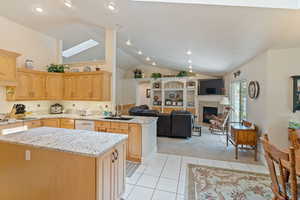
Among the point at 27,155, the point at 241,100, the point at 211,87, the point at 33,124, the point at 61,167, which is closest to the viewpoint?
the point at 61,167

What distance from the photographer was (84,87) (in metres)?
4.14

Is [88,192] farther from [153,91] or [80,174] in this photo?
[153,91]

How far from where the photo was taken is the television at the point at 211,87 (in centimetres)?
750

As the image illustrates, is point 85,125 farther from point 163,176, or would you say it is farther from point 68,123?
point 163,176

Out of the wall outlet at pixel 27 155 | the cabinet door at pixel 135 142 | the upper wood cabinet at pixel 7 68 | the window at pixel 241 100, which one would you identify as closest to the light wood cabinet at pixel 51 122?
the upper wood cabinet at pixel 7 68

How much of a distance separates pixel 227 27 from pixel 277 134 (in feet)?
8.32

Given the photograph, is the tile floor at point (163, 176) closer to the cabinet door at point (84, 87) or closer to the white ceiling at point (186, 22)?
the cabinet door at point (84, 87)

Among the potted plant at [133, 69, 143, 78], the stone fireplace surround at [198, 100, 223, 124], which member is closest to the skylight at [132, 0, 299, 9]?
the stone fireplace surround at [198, 100, 223, 124]

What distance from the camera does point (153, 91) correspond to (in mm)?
9086

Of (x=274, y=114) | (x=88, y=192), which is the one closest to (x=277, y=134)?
(x=274, y=114)

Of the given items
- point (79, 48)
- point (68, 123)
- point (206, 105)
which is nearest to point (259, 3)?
point (68, 123)

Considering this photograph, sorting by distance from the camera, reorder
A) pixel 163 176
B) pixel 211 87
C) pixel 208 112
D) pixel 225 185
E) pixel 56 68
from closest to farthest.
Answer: pixel 225 185 < pixel 163 176 < pixel 56 68 < pixel 211 87 < pixel 208 112

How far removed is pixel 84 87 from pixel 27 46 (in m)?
1.98

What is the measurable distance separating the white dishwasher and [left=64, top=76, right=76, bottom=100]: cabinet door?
937 millimetres
